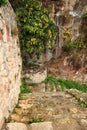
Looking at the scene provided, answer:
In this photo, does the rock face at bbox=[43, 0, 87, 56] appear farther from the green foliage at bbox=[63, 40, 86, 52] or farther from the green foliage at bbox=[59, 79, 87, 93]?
the green foliage at bbox=[59, 79, 87, 93]

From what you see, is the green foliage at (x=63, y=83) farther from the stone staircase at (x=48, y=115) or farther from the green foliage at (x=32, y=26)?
the stone staircase at (x=48, y=115)

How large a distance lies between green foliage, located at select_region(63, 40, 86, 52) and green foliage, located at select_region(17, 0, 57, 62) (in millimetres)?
2647

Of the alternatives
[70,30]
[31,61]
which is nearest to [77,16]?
[70,30]

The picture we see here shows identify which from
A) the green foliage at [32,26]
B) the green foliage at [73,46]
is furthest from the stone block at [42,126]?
the green foliage at [73,46]

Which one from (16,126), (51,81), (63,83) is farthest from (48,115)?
(63,83)

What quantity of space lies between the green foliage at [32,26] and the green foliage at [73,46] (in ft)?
8.68

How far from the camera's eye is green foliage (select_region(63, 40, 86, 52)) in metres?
13.5

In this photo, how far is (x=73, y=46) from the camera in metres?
13.4

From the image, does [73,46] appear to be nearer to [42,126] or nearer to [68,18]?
[68,18]

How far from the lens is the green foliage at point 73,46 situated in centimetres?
1346

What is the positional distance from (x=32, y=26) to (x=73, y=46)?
12.7 ft

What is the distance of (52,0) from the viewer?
40.7 feet

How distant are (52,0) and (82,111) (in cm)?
833

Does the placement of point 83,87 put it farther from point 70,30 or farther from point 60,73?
point 70,30
